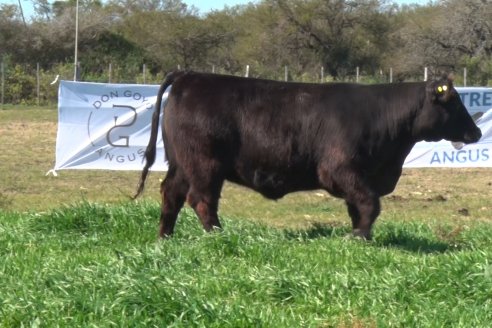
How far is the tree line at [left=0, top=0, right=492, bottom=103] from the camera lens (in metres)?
45.8

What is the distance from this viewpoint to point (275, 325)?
5.67 meters

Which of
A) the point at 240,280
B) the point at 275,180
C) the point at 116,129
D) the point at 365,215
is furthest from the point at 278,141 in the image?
the point at 116,129

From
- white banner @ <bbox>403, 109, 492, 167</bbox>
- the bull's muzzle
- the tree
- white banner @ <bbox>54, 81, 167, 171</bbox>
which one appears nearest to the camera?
the bull's muzzle

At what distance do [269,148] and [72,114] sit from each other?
290 inches

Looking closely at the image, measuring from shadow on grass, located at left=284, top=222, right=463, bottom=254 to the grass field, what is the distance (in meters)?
0.02

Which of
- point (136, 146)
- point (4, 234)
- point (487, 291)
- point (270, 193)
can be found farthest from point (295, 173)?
point (136, 146)

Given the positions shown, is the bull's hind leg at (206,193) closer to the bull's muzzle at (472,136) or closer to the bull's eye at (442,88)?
the bull's eye at (442,88)

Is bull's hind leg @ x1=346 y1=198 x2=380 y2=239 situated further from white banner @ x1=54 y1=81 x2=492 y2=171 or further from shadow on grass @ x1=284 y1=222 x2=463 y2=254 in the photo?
white banner @ x1=54 y1=81 x2=492 y2=171

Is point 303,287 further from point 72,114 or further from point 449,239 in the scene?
point 72,114

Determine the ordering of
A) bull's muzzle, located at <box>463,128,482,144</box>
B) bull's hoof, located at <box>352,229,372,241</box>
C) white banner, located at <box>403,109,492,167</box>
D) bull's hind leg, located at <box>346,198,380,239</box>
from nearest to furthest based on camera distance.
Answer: bull's hoof, located at <box>352,229,372,241</box>
bull's hind leg, located at <box>346,198,380,239</box>
bull's muzzle, located at <box>463,128,482,144</box>
white banner, located at <box>403,109,492,167</box>

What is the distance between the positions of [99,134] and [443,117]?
7.34m

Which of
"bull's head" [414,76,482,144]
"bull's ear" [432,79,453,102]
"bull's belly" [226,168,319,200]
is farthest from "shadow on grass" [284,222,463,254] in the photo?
"bull's ear" [432,79,453,102]

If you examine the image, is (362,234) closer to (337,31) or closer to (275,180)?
(275,180)

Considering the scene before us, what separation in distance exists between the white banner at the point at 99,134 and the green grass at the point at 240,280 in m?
6.79
